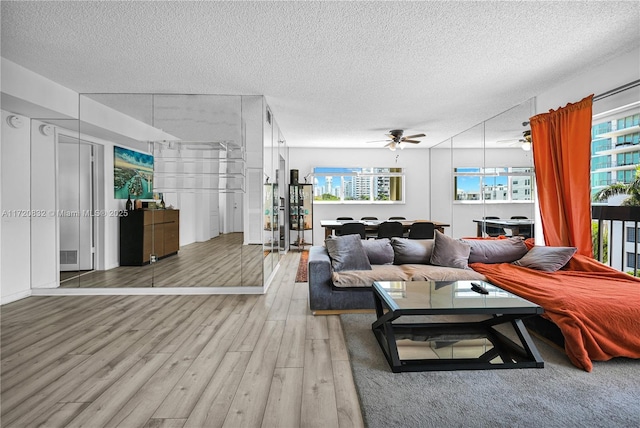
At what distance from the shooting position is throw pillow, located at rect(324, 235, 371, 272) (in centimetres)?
379

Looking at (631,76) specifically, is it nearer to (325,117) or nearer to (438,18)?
(438,18)

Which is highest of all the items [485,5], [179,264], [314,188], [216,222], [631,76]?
[485,5]

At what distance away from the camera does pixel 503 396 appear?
1984 millimetres

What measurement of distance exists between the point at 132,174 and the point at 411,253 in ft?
12.6

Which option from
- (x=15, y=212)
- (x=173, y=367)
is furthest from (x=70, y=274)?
(x=173, y=367)

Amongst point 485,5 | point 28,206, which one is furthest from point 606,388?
point 28,206

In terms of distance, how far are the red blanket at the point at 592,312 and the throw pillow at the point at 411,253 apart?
115cm

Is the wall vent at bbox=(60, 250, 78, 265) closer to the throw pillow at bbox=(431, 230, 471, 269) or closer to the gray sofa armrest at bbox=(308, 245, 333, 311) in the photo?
the gray sofa armrest at bbox=(308, 245, 333, 311)

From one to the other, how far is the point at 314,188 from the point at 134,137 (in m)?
4.88

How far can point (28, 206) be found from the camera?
4.12 m

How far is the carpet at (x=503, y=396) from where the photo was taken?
5.79ft

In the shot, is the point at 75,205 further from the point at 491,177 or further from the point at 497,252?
the point at 491,177

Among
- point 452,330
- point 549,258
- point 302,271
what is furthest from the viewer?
point 302,271

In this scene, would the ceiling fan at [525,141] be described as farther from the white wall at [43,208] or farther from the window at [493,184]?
the white wall at [43,208]
